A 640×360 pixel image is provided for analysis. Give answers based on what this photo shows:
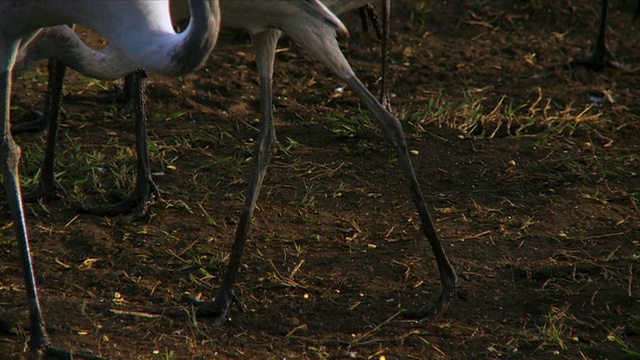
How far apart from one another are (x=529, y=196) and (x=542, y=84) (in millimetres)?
1693

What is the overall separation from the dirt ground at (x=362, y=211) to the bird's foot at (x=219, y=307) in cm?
6

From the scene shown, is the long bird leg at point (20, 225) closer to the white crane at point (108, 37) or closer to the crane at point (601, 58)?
the white crane at point (108, 37)

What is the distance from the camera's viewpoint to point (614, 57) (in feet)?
24.7

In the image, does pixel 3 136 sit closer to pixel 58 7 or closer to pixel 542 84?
pixel 58 7

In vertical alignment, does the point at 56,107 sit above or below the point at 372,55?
above

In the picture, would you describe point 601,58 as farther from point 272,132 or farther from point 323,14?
point 323,14

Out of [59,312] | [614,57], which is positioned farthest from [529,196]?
[59,312]

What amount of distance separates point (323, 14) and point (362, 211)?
6.19ft

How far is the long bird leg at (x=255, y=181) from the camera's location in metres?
4.60

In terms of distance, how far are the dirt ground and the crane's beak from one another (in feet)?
4.49

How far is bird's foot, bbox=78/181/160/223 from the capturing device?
5.50 m

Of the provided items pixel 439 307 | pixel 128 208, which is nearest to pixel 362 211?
pixel 439 307

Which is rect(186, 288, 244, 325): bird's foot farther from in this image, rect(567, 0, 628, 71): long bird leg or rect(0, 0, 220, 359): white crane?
rect(567, 0, 628, 71): long bird leg

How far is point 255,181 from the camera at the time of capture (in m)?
4.72
